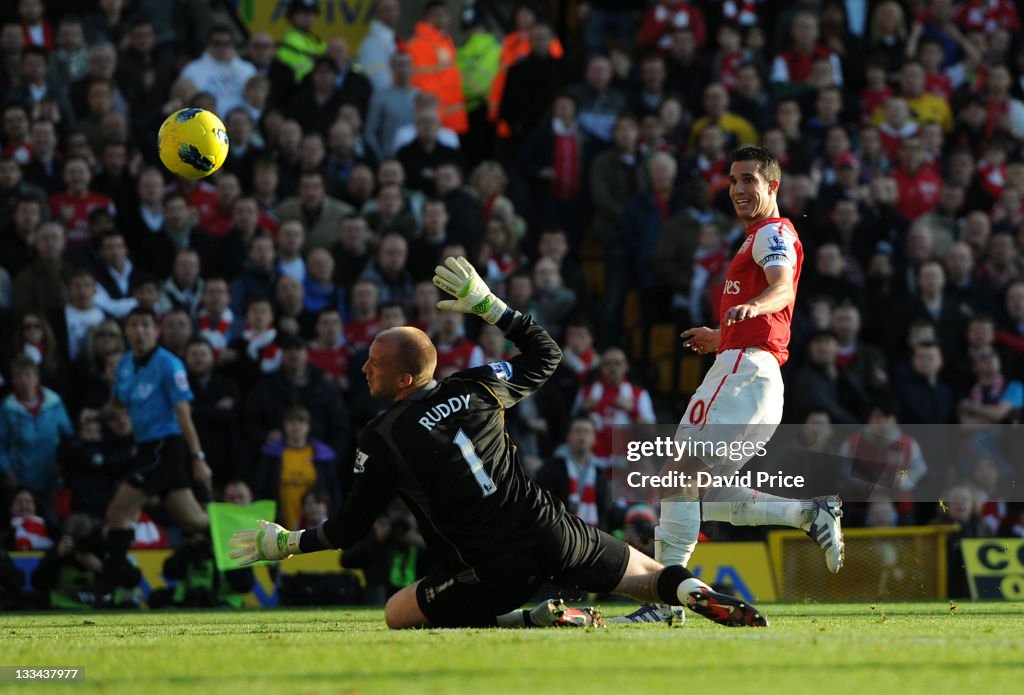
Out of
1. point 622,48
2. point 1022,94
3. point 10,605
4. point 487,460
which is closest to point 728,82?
point 622,48

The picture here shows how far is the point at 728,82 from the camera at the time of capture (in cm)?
1847

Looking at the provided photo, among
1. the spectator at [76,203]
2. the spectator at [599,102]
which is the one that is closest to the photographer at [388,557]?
the spectator at [76,203]

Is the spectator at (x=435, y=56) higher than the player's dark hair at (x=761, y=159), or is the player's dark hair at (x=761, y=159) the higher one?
the spectator at (x=435, y=56)

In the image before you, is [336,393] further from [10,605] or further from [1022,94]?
[1022,94]

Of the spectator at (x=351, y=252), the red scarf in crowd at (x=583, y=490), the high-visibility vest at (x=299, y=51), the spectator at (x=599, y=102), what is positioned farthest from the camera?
the high-visibility vest at (x=299, y=51)

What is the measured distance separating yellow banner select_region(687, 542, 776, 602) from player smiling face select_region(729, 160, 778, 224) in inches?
206

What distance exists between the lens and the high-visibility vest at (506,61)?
1808cm

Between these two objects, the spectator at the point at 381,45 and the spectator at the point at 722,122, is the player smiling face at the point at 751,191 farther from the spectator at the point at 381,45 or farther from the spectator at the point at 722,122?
the spectator at the point at 381,45

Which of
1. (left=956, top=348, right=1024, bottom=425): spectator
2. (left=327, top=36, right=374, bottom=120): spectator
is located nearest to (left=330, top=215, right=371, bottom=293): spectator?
(left=327, top=36, right=374, bottom=120): spectator

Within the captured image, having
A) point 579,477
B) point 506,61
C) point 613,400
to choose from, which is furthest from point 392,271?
point 506,61

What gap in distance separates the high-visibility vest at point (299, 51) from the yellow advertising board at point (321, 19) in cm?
107

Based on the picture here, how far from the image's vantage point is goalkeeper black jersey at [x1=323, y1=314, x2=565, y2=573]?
7.65 meters

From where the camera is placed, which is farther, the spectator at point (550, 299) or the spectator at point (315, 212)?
the spectator at point (315, 212)

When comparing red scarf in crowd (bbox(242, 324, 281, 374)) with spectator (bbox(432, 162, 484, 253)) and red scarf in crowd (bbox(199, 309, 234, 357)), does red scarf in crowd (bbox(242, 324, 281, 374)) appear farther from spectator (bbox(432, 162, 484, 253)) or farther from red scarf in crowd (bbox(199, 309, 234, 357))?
spectator (bbox(432, 162, 484, 253))
